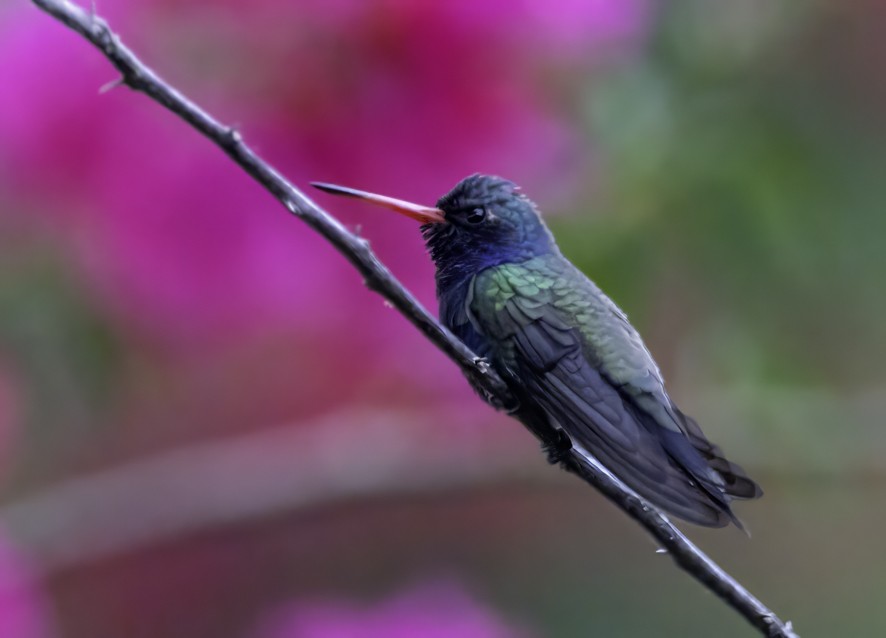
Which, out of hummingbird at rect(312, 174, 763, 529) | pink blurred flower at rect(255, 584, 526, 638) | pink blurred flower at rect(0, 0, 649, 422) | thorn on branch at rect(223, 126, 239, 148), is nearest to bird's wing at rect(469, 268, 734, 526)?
hummingbird at rect(312, 174, 763, 529)

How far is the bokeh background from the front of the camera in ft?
3.88

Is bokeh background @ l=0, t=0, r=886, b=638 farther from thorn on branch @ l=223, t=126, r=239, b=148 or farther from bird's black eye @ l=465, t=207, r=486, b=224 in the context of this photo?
thorn on branch @ l=223, t=126, r=239, b=148

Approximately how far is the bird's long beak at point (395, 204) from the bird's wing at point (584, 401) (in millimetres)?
61

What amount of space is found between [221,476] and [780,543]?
1.06 m

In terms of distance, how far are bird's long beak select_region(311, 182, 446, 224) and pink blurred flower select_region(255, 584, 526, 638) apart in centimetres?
75

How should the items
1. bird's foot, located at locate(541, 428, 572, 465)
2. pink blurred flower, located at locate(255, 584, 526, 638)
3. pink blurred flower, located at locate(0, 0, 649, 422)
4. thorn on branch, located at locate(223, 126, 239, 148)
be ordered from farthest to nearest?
1. pink blurred flower, located at locate(255, 584, 526, 638)
2. pink blurred flower, located at locate(0, 0, 649, 422)
3. bird's foot, located at locate(541, 428, 572, 465)
4. thorn on branch, located at locate(223, 126, 239, 148)

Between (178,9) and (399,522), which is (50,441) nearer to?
(399,522)

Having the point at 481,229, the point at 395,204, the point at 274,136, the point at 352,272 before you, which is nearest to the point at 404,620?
the point at 352,272

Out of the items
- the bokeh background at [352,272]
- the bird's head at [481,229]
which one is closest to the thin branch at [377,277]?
the bird's head at [481,229]

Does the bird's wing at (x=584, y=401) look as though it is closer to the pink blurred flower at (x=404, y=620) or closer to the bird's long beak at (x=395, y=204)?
the bird's long beak at (x=395, y=204)

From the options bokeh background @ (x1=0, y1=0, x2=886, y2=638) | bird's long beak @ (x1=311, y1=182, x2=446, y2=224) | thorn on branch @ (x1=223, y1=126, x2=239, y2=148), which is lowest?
thorn on branch @ (x1=223, y1=126, x2=239, y2=148)

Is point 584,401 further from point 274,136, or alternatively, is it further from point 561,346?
point 274,136

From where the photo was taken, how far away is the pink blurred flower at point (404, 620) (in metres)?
1.29

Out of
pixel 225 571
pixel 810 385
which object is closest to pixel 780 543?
pixel 810 385
